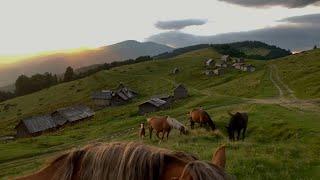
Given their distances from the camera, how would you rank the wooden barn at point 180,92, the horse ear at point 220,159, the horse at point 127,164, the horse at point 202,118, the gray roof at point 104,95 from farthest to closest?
the gray roof at point 104,95
the wooden barn at point 180,92
the horse at point 202,118
the horse ear at point 220,159
the horse at point 127,164

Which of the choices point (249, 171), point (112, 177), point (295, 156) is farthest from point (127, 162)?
point (295, 156)

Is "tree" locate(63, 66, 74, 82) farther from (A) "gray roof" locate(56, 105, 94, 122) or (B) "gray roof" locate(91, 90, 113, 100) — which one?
(A) "gray roof" locate(56, 105, 94, 122)

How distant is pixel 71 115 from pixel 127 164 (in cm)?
9671

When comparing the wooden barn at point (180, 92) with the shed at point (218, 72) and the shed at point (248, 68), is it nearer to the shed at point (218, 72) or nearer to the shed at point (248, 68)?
the shed at point (218, 72)

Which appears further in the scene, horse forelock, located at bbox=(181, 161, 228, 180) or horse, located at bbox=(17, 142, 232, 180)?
horse, located at bbox=(17, 142, 232, 180)

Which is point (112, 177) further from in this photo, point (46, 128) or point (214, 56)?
point (214, 56)

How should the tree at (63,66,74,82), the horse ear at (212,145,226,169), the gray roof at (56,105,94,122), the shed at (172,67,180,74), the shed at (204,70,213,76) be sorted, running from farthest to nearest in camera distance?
the tree at (63,66,74,82) < the shed at (172,67,180,74) < the shed at (204,70,213,76) < the gray roof at (56,105,94,122) < the horse ear at (212,145,226,169)

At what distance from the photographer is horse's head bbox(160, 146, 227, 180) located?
3.20m

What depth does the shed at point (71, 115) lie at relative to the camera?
9575 centimetres

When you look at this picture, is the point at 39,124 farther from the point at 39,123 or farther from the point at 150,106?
the point at 150,106

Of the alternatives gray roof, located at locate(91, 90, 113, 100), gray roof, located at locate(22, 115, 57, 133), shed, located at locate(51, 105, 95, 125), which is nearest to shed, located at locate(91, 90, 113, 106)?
gray roof, located at locate(91, 90, 113, 100)

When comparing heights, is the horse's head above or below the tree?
above

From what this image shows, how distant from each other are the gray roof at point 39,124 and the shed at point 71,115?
161 centimetres

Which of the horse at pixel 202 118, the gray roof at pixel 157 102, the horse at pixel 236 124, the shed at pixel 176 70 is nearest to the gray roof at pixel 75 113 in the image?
the gray roof at pixel 157 102
